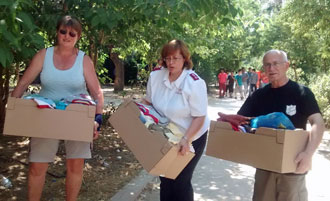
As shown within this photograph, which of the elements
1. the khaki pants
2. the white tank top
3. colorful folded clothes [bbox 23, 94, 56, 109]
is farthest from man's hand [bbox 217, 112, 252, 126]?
colorful folded clothes [bbox 23, 94, 56, 109]

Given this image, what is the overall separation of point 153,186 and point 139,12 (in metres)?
2.44

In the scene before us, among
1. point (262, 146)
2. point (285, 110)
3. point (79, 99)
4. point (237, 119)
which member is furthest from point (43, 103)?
point (285, 110)

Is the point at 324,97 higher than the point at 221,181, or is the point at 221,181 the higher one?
the point at 324,97

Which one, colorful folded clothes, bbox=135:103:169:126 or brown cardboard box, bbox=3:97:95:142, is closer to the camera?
brown cardboard box, bbox=3:97:95:142

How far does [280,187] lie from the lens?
305cm

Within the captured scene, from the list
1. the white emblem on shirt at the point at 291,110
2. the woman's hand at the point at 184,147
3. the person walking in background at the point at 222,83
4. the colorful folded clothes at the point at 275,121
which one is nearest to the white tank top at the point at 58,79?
the woman's hand at the point at 184,147

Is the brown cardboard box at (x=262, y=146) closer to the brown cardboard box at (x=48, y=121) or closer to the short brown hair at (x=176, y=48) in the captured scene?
the short brown hair at (x=176, y=48)

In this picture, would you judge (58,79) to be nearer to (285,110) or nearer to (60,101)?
(60,101)

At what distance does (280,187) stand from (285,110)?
0.61 m

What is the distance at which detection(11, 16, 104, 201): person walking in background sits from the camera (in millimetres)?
3215

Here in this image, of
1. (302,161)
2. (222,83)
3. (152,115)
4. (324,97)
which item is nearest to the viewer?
(302,161)

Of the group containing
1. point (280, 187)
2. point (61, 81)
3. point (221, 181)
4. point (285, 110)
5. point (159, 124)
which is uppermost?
point (61, 81)

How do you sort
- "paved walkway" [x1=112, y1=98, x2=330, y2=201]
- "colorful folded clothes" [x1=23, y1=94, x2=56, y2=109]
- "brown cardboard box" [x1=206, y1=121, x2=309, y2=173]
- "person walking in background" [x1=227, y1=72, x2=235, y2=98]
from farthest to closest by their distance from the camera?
"person walking in background" [x1=227, y1=72, x2=235, y2=98] → "paved walkway" [x1=112, y1=98, x2=330, y2=201] → "colorful folded clothes" [x1=23, y1=94, x2=56, y2=109] → "brown cardboard box" [x1=206, y1=121, x2=309, y2=173]

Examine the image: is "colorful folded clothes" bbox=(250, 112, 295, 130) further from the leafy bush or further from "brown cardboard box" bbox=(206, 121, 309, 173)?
the leafy bush
